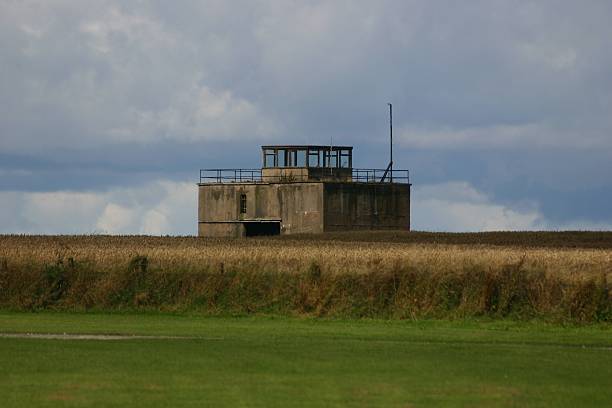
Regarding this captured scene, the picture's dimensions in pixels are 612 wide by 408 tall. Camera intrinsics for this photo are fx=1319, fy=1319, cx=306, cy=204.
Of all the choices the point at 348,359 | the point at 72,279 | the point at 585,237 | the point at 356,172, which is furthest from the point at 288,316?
the point at 356,172

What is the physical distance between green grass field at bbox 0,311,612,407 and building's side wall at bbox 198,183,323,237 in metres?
64.6

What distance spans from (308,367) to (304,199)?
76.4m

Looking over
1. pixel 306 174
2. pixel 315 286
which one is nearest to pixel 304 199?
pixel 306 174

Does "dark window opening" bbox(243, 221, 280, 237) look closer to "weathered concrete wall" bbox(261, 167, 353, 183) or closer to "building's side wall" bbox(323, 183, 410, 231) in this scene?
"weathered concrete wall" bbox(261, 167, 353, 183)

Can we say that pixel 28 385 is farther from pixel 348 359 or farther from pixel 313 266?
pixel 313 266

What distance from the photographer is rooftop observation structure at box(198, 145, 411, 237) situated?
324 ft

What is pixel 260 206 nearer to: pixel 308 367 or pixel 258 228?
pixel 258 228

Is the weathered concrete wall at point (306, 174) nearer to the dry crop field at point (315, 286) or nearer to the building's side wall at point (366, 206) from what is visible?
the building's side wall at point (366, 206)

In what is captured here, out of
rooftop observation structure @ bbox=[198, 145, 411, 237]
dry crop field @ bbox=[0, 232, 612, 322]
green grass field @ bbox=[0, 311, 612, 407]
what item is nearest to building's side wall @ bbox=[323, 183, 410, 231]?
rooftop observation structure @ bbox=[198, 145, 411, 237]

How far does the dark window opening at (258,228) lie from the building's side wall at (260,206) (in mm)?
476

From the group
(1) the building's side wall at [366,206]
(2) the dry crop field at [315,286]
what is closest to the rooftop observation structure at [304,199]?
(1) the building's side wall at [366,206]

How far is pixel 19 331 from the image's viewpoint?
1244 inches

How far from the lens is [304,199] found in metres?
99.0

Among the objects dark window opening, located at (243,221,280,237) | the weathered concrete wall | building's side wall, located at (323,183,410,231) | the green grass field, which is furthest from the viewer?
dark window opening, located at (243,221,280,237)
